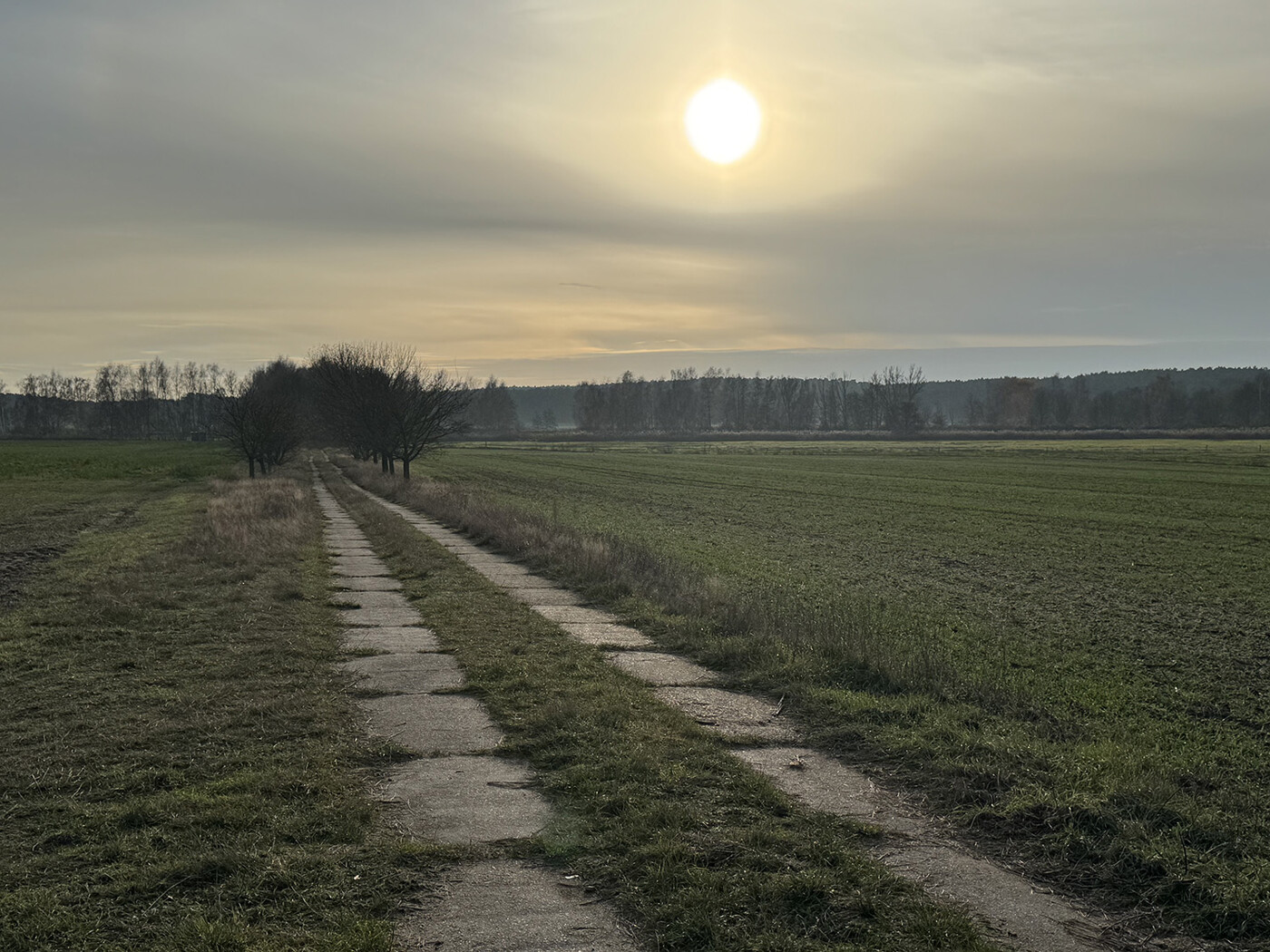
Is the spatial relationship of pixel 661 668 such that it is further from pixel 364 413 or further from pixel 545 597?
pixel 364 413

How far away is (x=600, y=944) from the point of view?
4.55 meters

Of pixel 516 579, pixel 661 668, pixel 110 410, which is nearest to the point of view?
pixel 661 668

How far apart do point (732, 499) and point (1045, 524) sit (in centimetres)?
1513

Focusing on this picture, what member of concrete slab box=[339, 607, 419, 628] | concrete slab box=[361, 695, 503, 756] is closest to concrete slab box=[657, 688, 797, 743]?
concrete slab box=[361, 695, 503, 756]

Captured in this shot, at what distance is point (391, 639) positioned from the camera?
12.0 m

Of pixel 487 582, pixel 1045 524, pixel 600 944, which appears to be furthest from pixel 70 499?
pixel 600 944

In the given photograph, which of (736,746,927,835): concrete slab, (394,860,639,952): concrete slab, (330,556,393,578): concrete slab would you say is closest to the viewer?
(394,860,639,952): concrete slab

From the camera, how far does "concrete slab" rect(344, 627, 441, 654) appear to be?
1146 cm

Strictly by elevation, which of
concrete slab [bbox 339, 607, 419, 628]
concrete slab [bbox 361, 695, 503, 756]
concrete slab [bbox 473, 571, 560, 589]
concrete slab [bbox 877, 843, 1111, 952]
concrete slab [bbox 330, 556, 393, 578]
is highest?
concrete slab [bbox 877, 843, 1111, 952]

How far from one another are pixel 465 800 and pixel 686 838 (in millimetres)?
1579

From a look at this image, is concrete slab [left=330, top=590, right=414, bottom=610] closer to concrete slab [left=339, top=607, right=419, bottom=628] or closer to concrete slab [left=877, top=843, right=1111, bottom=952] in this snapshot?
concrete slab [left=339, top=607, right=419, bottom=628]

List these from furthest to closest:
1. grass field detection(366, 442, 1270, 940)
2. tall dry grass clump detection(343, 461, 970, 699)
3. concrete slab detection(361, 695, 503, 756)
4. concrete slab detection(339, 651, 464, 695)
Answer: tall dry grass clump detection(343, 461, 970, 699) → concrete slab detection(339, 651, 464, 695) → concrete slab detection(361, 695, 503, 756) → grass field detection(366, 442, 1270, 940)

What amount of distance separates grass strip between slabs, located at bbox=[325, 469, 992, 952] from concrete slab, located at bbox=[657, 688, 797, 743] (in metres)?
0.27

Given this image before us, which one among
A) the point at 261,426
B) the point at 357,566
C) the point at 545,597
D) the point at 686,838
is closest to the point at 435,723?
the point at 686,838
